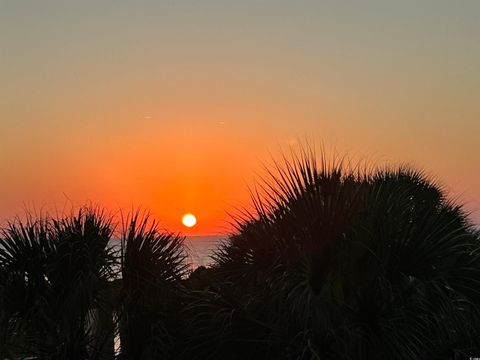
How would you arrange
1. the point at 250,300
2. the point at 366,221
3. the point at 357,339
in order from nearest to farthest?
the point at 357,339 < the point at 366,221 < the point at 250,300

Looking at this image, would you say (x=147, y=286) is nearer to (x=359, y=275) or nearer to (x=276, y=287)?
(x=276, y=287)

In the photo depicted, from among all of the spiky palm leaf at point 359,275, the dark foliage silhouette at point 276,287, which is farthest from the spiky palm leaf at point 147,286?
the spiky palm leaf at point 359,275

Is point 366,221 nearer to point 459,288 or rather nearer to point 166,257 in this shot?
point 459,288

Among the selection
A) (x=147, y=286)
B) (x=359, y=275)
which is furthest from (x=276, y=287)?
(x=147, y=286)

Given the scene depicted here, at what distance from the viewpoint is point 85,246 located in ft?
22.5

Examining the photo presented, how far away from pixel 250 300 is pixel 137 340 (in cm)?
154

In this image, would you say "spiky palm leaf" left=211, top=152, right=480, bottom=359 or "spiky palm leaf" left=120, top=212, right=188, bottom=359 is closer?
"spiky palm leaf" left=211, top=152, right=480, bottom=359

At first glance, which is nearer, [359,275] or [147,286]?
[359,275]

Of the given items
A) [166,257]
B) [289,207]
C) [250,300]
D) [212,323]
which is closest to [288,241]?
[289,207]

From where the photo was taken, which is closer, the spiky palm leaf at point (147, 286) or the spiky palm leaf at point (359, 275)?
the spiky palm leaf at point (359, 275)

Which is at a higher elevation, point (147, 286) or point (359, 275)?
point (147, 286)

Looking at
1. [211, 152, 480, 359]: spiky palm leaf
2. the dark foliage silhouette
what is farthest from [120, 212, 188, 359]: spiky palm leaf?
[211, 152, 480, 359]: spiky palm leaf

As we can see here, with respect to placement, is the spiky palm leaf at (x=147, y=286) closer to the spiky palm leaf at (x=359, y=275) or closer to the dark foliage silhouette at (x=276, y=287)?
the dark foliage silhouette at (x=276, y=287)

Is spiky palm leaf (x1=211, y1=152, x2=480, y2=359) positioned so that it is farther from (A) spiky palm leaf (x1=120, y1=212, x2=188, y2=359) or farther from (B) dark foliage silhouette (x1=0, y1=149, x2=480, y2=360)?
(A) spiky palm leaf (x1=120, y1=212, x2=188, y2=359)
